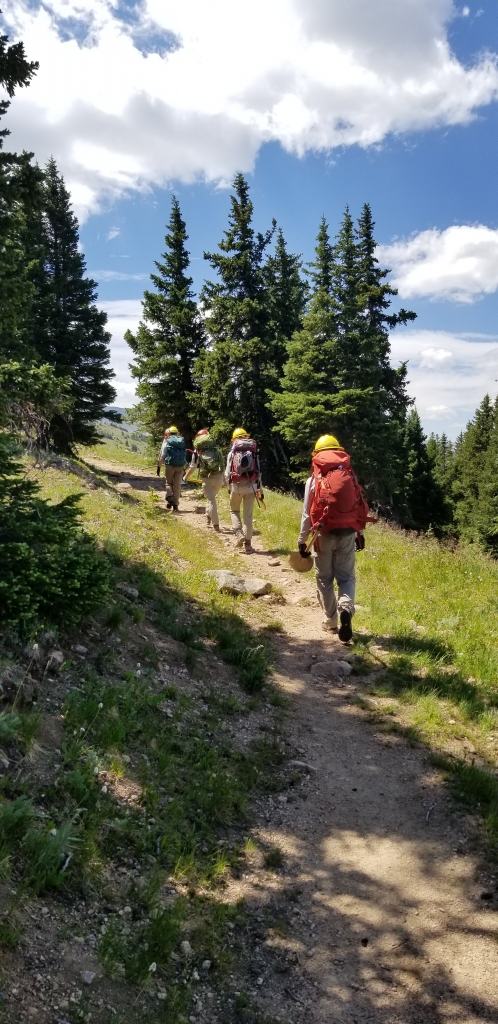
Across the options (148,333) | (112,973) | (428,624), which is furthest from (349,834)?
(148,333)

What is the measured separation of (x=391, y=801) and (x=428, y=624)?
148 inches

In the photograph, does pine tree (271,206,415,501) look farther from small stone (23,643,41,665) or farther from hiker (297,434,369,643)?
small stone (23,643,41,665)

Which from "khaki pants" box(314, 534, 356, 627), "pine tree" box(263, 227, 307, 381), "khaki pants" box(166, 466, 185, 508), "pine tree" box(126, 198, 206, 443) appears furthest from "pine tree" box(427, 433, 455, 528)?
"khaki pants" box(314, 534, 356, 627)

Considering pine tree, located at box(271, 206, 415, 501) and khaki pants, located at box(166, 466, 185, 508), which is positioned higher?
pine tree, located at box(271, 206, 415, 501)

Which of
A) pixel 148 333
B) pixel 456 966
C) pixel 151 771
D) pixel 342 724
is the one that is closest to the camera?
pixel 456 966

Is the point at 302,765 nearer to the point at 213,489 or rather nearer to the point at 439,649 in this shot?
the point at 439,649

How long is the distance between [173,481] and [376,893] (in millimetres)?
13685

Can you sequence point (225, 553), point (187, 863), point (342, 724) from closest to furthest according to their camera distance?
point (187, 863) < point (342, 724) < point (225, 553)

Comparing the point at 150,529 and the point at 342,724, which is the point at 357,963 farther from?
the point at 150,529

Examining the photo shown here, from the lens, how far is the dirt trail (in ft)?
10.7

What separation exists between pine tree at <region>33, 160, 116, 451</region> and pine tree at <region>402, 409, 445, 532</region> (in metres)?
28.6

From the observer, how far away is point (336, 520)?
7.46m

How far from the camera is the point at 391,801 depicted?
4891mm

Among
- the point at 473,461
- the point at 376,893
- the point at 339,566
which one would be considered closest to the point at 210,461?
the point at 339,566
